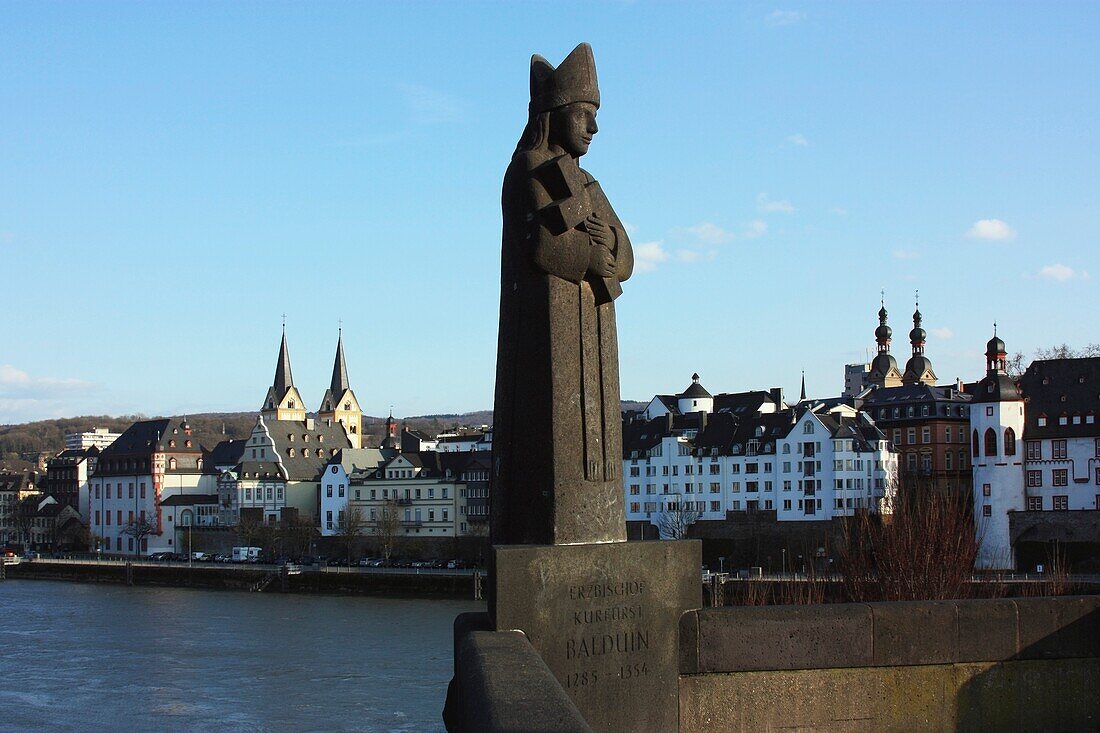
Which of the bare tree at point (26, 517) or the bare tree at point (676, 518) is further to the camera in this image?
the bare tree at point (26, 517)

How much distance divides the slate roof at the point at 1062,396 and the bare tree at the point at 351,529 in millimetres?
47217

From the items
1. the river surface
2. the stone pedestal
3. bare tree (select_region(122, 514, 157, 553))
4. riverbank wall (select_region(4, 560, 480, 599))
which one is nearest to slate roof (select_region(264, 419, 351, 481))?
bare tree (select_region(122, 514, 157, 553))

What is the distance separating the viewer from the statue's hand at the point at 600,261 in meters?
7.55

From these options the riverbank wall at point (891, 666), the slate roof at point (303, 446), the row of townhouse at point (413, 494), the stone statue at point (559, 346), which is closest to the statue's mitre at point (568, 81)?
the stone statue at point (559, 346)

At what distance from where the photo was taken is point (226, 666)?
40.9m

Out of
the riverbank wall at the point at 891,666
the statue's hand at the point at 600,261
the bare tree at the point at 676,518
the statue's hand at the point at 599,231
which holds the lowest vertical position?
the bare tree at the point at 676,518

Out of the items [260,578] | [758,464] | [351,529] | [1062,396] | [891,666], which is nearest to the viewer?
[891,666]

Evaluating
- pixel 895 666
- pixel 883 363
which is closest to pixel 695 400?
pixel 883 363

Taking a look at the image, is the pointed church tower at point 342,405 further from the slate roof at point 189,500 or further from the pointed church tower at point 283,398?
the slate roof at point 189,500

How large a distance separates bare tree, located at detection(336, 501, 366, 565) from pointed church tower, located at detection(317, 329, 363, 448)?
171ft

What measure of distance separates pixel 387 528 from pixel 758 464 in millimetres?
27284

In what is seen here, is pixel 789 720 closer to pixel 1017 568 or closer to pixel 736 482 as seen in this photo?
pixel 1017 568

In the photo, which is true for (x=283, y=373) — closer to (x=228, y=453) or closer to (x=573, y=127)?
(x=228, y=453)

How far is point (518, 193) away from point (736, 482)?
8069 cm
